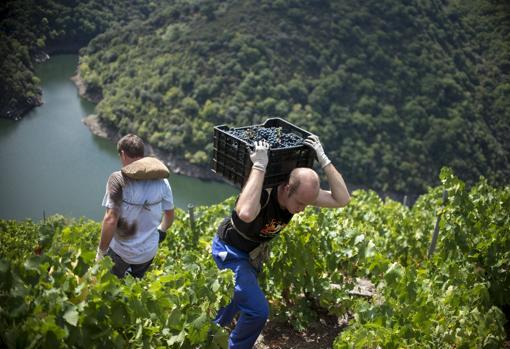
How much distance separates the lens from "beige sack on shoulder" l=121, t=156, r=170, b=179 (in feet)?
13.0

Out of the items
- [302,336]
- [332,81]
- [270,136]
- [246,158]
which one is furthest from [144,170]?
[332,81]

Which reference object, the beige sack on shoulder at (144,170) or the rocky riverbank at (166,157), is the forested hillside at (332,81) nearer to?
the rocky riverbank at (166,157)

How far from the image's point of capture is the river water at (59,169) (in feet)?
130

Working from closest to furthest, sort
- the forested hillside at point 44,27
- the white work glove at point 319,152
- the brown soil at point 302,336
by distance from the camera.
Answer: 1. the white work glove at point 319,152
2. the brown soil at point 302,336
3. the forested hillside at point 44,27

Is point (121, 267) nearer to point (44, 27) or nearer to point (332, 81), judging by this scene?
point (332, 81)

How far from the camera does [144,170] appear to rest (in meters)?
3.99

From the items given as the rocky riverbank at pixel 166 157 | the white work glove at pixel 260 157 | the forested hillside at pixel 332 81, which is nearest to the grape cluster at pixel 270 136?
the white work glove at pixel 260 157

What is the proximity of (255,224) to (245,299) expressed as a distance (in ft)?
1.58

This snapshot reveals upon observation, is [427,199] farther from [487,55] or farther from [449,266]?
[487,55]

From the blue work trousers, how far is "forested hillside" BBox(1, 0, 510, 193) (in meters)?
44.0

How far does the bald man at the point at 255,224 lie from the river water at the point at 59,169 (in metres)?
33.4

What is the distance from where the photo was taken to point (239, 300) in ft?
12.0

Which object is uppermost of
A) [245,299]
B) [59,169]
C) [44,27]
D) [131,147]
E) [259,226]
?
[131,147]

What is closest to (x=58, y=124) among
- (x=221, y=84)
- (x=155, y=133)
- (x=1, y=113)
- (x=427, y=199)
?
(x=1, y=113)
